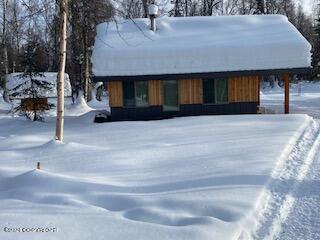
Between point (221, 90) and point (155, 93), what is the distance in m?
2.97

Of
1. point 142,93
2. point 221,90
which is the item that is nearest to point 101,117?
point 142,93

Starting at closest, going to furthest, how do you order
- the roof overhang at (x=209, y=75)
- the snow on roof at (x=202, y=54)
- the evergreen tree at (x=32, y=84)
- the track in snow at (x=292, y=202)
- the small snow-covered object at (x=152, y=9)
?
the track in snow at (x=292, y=202)
the roof overhang at (x=209, y=75)
the snow on roof at (x=202, y=54)
the small snow-covered object at (x=152, y=9)
the evergreen tree at (x=32, y=84)

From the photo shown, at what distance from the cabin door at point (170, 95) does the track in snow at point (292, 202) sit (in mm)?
10346

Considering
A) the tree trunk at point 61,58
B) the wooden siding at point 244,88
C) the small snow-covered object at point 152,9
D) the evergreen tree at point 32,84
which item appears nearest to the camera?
the tree trunk at point 61,58

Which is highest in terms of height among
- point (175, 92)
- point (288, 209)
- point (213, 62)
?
point (213, 62)

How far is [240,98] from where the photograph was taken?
21562 mm

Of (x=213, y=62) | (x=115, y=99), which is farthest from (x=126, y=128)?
(x=213, y=62)

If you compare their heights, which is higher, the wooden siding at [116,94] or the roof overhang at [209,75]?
the roof overhang at [209,75]

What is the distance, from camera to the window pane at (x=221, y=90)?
70.8ft

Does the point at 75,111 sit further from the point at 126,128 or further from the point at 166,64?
the point at 126,128

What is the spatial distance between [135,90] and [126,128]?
4228 millimetres

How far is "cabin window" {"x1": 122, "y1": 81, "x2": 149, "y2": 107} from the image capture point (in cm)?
2169

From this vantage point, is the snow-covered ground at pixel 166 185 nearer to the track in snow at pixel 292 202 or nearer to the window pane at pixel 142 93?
the track in snow at pixel 292 202

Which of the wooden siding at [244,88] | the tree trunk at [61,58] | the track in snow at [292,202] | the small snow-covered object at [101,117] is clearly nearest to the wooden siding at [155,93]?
the small snow-covered object at [101,117]
